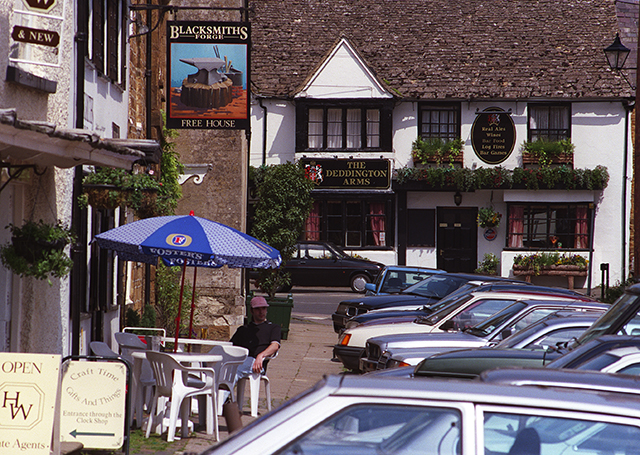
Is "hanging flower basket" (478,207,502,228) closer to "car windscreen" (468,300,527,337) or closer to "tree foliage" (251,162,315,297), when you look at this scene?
"tree foliage" (251,162,315,297)

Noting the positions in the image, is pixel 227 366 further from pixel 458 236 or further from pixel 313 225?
pixel 458 236

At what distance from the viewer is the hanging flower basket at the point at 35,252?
7.12 meters

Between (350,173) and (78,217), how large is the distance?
847 inches

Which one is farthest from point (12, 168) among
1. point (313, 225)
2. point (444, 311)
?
point (313, 225)

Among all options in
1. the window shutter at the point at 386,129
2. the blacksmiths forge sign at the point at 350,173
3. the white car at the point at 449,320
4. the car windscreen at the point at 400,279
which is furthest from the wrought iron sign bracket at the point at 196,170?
the window shutter at the point at 386,129

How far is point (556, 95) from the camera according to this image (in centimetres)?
3003

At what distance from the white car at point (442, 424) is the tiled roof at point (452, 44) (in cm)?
2797

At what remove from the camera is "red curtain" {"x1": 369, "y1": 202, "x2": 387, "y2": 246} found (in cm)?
3048

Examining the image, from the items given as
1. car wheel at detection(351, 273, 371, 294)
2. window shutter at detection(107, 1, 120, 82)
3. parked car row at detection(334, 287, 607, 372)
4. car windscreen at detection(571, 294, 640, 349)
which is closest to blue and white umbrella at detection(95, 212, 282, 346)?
parked car row at detection(334, 287, 607, 372)

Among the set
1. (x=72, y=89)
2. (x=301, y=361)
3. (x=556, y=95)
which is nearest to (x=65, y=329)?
(x=72, y=89)

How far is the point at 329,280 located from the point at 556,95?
11.5 m

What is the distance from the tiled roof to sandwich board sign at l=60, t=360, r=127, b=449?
24.6 m

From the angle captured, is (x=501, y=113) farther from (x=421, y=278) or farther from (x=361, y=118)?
(x=421, y=278)

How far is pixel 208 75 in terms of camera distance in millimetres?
12539
